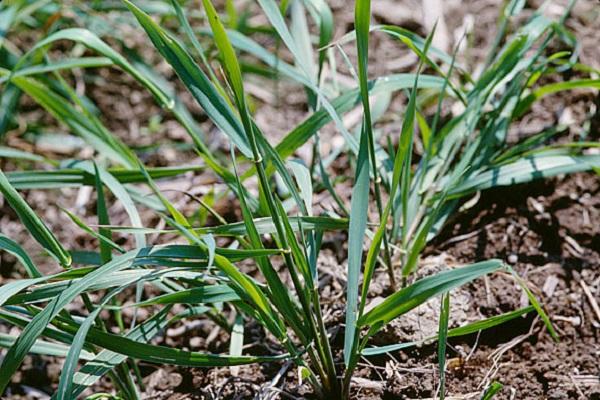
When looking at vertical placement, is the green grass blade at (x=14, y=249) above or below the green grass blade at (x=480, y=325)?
above

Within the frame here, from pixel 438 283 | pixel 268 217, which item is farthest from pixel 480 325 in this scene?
pixel 268 217

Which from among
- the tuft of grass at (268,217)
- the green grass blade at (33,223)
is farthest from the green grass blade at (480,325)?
the green grass blade at (33,223)

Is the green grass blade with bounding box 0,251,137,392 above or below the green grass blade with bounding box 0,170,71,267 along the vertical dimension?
below

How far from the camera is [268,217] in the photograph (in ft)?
4.39

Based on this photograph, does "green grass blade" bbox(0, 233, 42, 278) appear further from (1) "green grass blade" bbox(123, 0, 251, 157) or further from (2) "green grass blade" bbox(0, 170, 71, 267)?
(1) "green grass blade" bbox(123, 0, 251, 157)

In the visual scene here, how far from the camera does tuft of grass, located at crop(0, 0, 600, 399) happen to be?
1.20 meters

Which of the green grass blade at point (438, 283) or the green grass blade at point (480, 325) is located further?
the green grass blade at point (480, 325)

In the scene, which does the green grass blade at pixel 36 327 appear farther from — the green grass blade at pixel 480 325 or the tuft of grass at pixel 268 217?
the green grass blade at pixel 480 325

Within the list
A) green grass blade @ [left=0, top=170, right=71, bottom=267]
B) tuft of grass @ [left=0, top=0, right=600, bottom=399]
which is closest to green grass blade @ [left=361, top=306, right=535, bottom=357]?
tuft of grass @ [left=0, top=0, right=600, bottom=399]

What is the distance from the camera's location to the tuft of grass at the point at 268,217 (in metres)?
1.20

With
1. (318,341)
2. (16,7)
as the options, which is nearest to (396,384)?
(318,341)

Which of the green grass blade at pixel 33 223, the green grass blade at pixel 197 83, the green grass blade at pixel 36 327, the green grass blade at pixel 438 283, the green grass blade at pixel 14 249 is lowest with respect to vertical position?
the green grass blade at pixel 36 327

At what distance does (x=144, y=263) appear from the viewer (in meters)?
1.23

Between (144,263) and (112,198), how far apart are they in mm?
984
